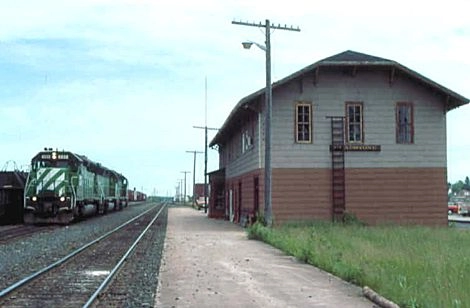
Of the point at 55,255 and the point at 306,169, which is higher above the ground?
the point at 306,169

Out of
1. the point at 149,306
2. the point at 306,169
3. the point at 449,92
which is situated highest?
the point at 449,92

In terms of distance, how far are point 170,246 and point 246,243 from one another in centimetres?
270

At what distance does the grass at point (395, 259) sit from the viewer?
10.0 meters

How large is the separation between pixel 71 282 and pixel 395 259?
6.49 meters

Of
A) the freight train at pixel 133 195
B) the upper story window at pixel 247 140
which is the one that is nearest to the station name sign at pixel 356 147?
the upper story window at pixel 247 140

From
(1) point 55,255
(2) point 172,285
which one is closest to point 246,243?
(1) point 55,255

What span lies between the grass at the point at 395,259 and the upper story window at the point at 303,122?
559 centimetres

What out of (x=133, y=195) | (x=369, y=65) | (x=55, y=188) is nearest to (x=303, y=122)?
(x=369, y=65)

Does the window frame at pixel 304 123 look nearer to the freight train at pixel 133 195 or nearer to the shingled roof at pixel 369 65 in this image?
the shingled roof at pixel 369 65

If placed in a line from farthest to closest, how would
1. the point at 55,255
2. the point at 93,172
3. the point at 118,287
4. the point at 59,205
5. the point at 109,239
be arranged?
1. the point at 93,172
2. the point at 59,205
3. the point at 109,239
4. the point at 55,255
5. the point at 118,287

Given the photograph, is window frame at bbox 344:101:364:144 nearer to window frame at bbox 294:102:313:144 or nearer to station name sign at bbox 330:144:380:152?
station name sign at bbox 330:144:380:152

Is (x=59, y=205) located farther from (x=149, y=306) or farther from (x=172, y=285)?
(x=149, y=306)

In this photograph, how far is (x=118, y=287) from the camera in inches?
500

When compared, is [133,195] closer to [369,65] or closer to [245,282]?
[369,65]
